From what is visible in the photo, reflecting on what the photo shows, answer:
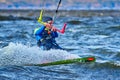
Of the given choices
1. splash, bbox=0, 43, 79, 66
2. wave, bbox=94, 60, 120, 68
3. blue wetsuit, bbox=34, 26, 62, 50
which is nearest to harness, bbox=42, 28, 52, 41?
blue wetsuit, bbox=34, 26, 62, 50

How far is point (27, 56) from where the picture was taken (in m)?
19.1

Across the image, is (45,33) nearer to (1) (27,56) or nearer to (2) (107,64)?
(1) (27,56)

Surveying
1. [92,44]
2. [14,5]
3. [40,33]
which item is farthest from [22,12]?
[40,33]

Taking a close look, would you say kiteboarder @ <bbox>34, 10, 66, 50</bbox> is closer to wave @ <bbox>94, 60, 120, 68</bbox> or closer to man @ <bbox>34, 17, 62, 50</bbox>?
man @ <bbox>34, 17, 62, 50</bbox>

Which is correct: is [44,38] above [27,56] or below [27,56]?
above

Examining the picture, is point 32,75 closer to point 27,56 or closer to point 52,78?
point 52,78

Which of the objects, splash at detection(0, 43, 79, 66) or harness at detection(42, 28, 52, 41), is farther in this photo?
harness at detection(42, 28, 52, 41)

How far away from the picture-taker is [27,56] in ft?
62.7

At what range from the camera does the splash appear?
61.3 feet

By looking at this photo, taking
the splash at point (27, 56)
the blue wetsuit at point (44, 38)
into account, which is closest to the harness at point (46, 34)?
the blue wetsuit at point (44, 38)

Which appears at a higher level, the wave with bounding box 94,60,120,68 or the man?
the man

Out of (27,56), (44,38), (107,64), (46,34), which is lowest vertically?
(107,64)

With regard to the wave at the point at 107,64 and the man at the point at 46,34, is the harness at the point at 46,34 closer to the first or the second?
the man at the point at 46,34

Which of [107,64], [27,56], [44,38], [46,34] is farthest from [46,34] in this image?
[107,64]
